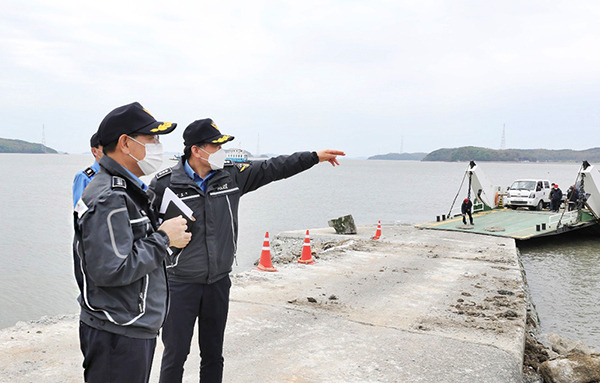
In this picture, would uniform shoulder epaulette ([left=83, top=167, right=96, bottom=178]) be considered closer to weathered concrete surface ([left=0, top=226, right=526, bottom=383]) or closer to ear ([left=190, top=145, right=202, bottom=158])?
ear ([left=190, top=145, right=202, bottom=158])

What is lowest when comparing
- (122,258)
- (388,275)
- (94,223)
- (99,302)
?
(388,275)

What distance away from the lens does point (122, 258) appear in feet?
7.12

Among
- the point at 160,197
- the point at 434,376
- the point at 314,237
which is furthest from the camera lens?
the point at 314,237

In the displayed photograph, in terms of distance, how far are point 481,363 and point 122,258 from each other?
4579mm

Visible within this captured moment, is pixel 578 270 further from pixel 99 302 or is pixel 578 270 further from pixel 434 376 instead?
pixel 99 302

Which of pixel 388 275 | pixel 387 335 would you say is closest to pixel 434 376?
pixel 387 335

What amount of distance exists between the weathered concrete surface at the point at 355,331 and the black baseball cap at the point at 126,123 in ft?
9.95

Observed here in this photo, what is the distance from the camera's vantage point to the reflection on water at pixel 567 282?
396 inches

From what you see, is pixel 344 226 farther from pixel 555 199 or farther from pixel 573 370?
pixel 573 370

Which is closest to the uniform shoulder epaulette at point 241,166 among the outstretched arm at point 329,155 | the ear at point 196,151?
the ear at point 196,151

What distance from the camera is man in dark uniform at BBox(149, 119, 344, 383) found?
3.52 metres

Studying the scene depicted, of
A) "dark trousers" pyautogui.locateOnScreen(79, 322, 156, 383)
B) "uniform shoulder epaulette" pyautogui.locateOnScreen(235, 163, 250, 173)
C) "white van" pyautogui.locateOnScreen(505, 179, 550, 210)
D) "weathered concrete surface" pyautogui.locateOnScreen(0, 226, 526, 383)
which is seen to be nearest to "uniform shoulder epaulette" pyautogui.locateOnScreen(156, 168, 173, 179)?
"uniform shoulder epaulette" pyautogui.locateOnScreen(235, 163, 250, 173)

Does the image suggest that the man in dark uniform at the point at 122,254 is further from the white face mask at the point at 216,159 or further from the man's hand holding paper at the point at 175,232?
the white face mask at the point at 216,159

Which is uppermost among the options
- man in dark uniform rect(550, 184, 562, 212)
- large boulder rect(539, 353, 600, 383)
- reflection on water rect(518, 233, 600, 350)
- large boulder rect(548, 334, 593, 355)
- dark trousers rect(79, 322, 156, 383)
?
dark trousers rect(79, 322, 156, 383)
